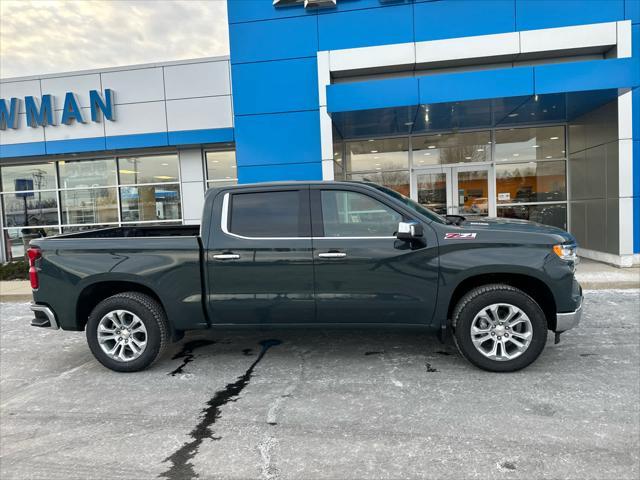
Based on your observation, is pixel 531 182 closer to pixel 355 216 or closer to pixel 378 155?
pixel 378 155

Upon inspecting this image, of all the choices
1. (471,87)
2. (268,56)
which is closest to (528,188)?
(471,87)

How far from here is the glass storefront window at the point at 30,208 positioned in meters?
15.4

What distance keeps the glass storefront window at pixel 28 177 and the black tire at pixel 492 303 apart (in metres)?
15.1

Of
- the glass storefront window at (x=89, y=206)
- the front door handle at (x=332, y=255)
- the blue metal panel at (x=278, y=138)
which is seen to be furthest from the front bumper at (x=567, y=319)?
the glass storefront window at (x=89, y=206)

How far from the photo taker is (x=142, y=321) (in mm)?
4805

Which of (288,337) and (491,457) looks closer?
(491,457)

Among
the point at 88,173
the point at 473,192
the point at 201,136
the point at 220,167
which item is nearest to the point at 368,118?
the point at 473,192

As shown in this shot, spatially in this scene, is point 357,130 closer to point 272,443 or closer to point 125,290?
point 125,290

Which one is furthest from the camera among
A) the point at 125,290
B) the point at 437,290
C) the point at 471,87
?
the point at 471,87

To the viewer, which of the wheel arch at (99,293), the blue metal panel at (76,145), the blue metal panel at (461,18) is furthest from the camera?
the blue metal panel at (76,145)

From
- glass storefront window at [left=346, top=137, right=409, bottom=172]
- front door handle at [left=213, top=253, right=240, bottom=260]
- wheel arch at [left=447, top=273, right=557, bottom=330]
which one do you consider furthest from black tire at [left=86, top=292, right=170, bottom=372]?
glass storefront window at [left=346, top=137, right=409, bottom=172]

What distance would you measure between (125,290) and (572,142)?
39.0 feet

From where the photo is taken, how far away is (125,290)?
5078 millimetres

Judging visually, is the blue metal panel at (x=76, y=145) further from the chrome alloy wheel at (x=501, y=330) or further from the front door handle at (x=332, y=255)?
the chrome alloy wheel at (x=501, y=330)
